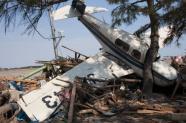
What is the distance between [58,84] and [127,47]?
337 cm

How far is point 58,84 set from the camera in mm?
15445

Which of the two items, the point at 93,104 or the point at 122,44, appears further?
the point at 122,44

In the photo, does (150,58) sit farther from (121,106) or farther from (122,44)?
(121,106)

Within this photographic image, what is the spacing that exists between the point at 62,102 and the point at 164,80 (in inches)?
160

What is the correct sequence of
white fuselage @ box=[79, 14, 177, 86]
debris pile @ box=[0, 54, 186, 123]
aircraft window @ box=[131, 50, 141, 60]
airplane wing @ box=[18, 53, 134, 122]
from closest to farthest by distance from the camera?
debris pile @ box=[0, 54, 186, 123]
airplane wing @ box=[18, 53, 134, 122]
white fuselage @ box=[79, 14, 177, 86]
aircraft window @ box=[131, 50, 141, 60]

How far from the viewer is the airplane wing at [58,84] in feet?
45.5

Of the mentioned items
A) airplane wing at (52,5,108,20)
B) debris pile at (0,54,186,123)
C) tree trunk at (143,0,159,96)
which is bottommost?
debris pile at (0,54,186,123)

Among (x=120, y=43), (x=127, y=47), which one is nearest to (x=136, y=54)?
(x=127, y=47)

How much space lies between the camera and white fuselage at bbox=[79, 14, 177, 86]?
50.9 feet

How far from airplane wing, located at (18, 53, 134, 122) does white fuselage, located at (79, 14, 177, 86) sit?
0.41 m

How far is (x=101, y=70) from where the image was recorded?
16.6m

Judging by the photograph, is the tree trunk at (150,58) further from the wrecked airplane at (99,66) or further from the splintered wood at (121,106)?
the splintered wood at (121,106)

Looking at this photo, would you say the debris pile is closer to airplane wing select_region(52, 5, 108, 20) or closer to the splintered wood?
the splintered wood

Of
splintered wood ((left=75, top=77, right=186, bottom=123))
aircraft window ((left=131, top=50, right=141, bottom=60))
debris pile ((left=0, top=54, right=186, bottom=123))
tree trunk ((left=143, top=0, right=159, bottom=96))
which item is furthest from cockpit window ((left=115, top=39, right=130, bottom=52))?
splintered wood ((left=75, top=77, right=186, bottom=123))
